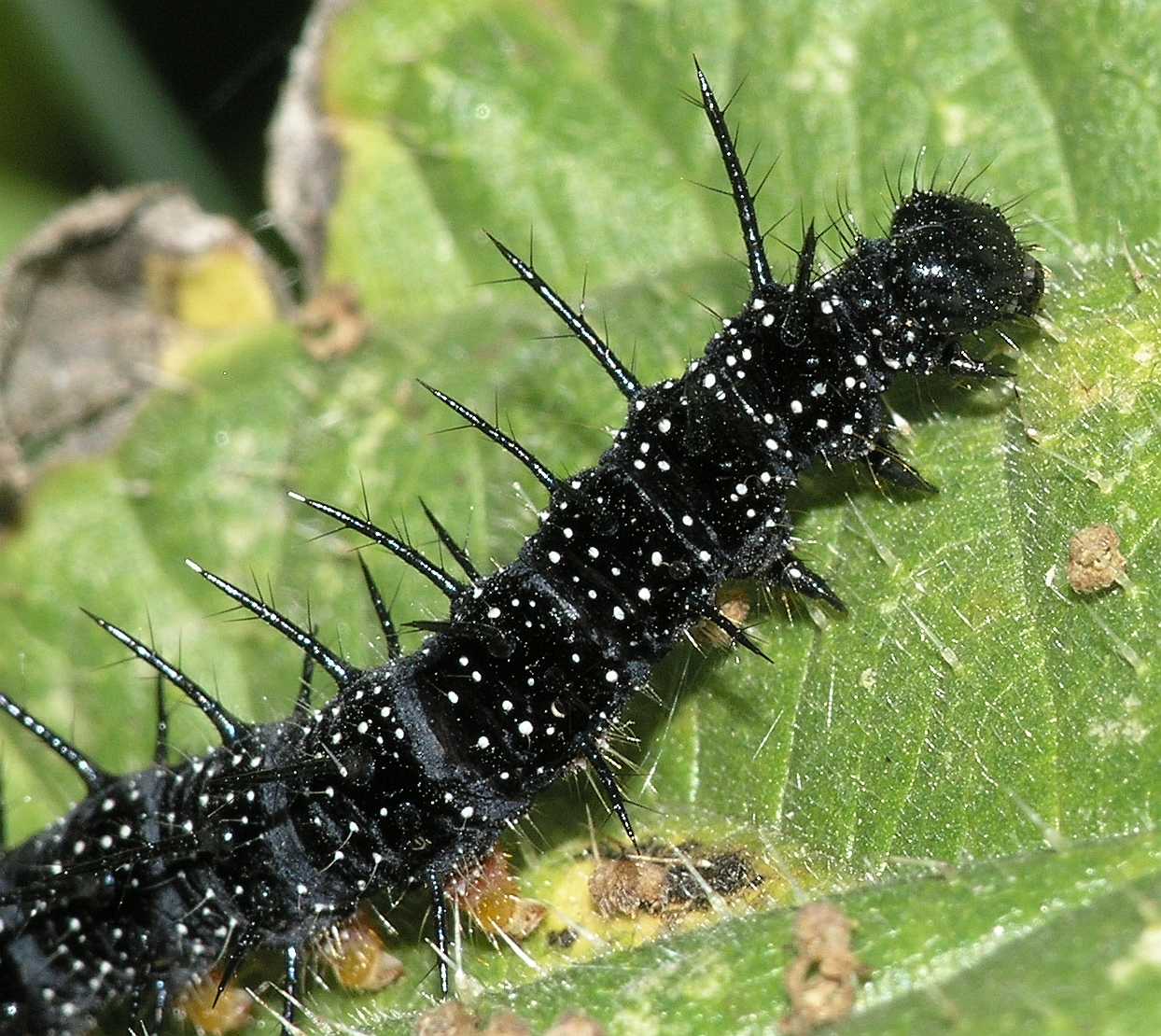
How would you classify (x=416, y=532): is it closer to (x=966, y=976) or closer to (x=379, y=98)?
(x=379, y=98)

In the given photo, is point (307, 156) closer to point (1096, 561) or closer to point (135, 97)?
point (135, 97)

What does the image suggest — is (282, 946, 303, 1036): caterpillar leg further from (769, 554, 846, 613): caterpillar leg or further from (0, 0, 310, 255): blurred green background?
(0, 0, 310, 255): blurred green background

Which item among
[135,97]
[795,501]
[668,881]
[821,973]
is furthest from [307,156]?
[821,973]

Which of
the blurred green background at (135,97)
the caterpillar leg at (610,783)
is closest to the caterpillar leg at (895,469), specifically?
the caterpillar leg at (610,783)

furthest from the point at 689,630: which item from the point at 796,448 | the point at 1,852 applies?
the point at 1,852

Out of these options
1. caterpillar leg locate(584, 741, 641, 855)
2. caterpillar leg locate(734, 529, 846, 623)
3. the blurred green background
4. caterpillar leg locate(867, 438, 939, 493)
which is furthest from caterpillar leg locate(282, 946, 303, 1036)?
the blurred green background

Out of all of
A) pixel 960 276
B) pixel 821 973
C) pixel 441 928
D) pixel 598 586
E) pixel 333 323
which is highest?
pixel 333 323
